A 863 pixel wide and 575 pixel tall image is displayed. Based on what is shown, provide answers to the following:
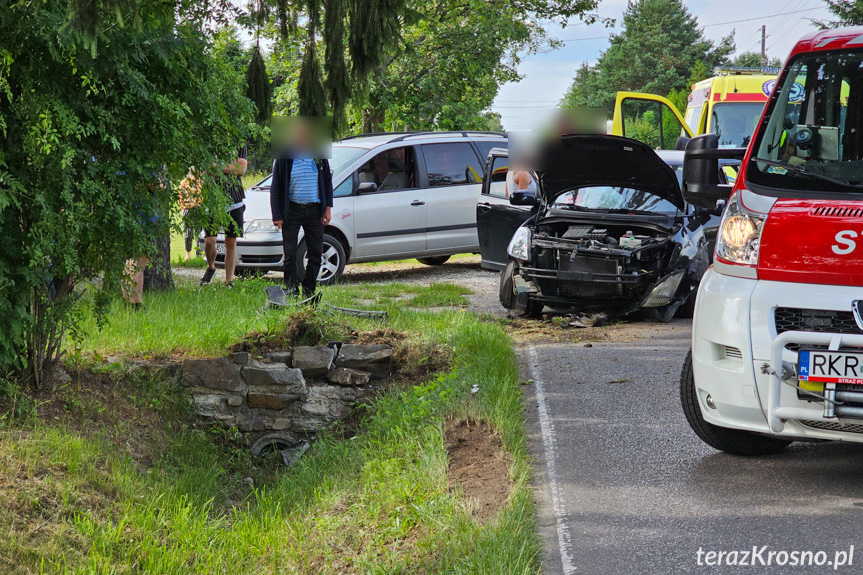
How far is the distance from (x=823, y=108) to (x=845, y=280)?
124cm

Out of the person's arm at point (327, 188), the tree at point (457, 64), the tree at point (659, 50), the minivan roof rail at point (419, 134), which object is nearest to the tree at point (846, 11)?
the tree at point (457, 64)

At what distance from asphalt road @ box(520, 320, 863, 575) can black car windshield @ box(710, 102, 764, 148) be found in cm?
1146

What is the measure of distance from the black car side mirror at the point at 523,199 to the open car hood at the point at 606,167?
7.6 inches

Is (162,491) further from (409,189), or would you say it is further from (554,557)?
(409,189)

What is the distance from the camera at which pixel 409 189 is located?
1266 centimetres

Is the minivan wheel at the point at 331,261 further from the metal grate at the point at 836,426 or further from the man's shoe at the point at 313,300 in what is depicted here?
the metal grate at the point at 836,426

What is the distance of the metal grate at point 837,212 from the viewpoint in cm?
386

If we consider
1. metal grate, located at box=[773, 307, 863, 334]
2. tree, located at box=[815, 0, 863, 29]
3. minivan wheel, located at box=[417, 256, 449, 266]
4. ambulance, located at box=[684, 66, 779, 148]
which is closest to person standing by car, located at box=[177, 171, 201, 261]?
metal grate, located at box=[773, 307, 863, 334]

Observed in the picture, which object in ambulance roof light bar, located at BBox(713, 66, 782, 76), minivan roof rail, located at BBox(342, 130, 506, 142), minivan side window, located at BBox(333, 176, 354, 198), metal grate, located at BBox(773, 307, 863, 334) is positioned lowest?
metal grate, located at BBox(773, 307, 863, 334)

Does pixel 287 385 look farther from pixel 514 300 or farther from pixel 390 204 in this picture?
pixel 390 204

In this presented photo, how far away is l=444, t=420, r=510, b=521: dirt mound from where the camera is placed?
13.4 ft

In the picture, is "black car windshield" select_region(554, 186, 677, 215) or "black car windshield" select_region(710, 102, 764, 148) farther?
"black car windshield" select_region(710, 102, 764, 148)

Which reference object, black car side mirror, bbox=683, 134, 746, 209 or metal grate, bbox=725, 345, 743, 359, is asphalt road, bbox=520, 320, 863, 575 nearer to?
metal grate, bbox=725, 345, 743, 359

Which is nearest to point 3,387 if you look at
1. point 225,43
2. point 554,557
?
point 225,43
